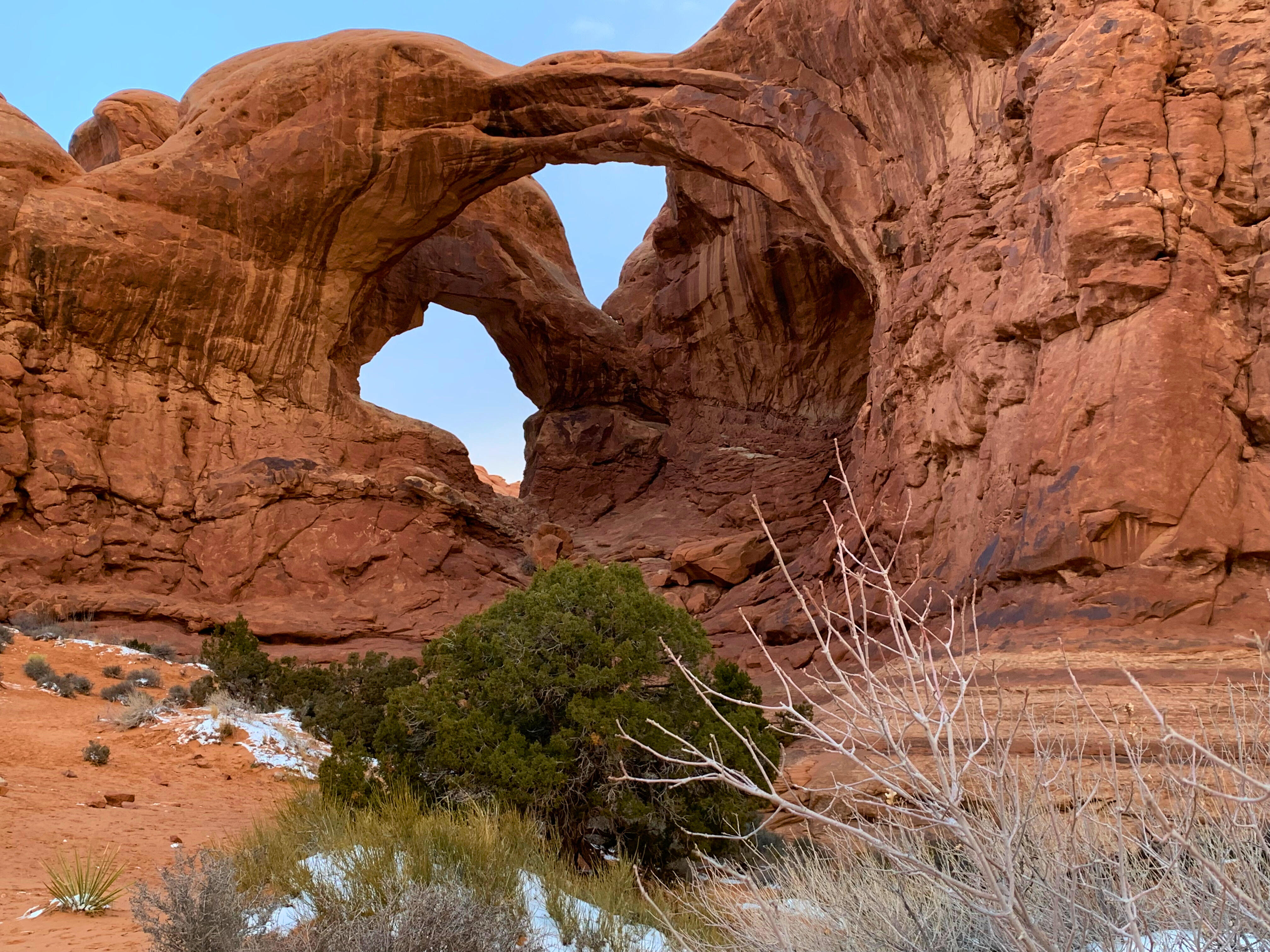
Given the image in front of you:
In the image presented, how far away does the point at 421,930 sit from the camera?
15.9 ft

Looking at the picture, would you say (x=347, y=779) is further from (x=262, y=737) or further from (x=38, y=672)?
(x=38, y=672)

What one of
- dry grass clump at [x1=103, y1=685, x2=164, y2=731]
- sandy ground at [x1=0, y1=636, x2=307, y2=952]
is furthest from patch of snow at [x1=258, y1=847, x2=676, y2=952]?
dry grass clump at [x1=103, y1=685, x2=164, y2=731]

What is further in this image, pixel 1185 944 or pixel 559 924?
pixel 559 924

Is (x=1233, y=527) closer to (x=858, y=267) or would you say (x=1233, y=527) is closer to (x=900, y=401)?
(x=900, y=401)

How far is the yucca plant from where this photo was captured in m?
5.69

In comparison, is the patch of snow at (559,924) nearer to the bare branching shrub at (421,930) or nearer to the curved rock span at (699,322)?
the bare branching shrub at (421,930)

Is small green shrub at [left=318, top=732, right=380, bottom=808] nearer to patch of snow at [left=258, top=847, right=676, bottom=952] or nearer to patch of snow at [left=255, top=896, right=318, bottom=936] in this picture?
patch of snow at [left=258, top=847, right=676, bottom=952]

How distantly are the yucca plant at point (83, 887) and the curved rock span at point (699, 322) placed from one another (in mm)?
7069

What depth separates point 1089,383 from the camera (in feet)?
33.7

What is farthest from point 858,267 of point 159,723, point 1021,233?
point 159,723

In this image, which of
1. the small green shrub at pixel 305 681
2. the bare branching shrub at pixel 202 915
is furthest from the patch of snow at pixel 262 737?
the bare branching shrub at pixel 202 915

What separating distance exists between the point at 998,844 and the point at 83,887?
5.14 meters

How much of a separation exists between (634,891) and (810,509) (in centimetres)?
1443

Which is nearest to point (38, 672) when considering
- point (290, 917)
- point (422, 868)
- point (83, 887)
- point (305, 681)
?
point (305, 681)
